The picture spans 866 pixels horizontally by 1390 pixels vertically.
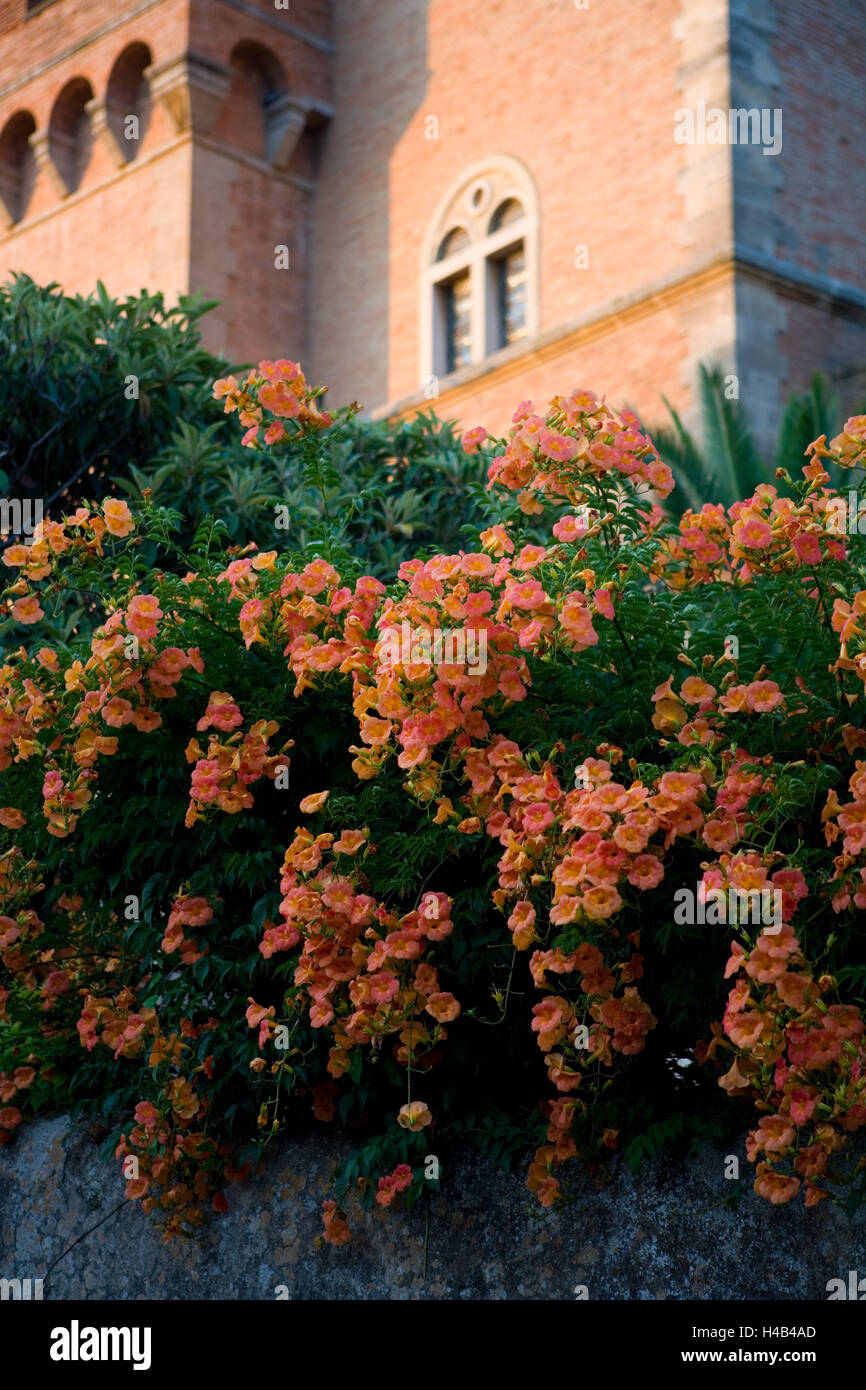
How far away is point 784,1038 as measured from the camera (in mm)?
3012

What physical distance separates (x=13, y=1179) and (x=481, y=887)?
6.60ft

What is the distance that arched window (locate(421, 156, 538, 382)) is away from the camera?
15.7m

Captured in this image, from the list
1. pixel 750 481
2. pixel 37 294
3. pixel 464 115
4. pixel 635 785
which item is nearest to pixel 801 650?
pixel 635 785

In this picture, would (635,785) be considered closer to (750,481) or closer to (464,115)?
(750,481)

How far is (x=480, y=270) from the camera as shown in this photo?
52.8ft

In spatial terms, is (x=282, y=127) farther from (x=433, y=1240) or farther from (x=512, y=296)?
Answer: (x=433, y=1240)

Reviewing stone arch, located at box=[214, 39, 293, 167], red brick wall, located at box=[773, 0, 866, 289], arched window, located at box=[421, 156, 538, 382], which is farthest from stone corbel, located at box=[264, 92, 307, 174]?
red brick wall, located at box=[773, 0, 866, 289]

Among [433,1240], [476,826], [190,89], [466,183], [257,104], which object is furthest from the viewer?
[257,104]

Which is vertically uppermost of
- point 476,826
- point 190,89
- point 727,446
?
point 190,89

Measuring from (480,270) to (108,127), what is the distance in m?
4.66

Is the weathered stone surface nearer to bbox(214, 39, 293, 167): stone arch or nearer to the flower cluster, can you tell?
the flower cluster

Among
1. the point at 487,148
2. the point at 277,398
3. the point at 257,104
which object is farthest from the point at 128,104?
the point at 277,398

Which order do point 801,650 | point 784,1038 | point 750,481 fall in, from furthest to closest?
point 750,481
point 801,650
point 784,1038

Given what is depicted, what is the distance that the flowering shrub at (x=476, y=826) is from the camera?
3119mm
